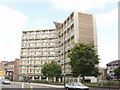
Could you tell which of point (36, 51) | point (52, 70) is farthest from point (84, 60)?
point (36, 51)

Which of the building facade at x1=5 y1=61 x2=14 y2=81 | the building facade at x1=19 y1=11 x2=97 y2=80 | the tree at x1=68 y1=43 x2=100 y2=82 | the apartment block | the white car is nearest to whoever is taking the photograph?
the white car

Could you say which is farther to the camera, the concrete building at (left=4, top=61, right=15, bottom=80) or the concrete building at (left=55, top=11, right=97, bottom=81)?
the concrete building at (left=4, top=61, right=15, bottom=80)

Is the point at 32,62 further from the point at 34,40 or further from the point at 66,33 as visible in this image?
the point at 66,33

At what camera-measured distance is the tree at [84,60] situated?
126ft

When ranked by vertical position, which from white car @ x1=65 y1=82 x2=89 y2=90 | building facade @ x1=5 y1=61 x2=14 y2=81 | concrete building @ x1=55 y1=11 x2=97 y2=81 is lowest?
building facade @ x1=5 y1=61 x2=14 y2=81

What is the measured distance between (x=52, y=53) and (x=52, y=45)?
4.05 m

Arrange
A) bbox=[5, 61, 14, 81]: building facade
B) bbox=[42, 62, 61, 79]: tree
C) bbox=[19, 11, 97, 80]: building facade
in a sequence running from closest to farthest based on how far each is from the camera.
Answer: bbox=[42, 62, 61, 79]: tree < bbox=[19, 11, 97, 80]: building facade < bbox=[5, 61, 14, 81]: building facade

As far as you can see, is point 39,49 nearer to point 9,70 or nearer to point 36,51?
point 36,51

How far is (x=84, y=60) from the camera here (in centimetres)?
3816

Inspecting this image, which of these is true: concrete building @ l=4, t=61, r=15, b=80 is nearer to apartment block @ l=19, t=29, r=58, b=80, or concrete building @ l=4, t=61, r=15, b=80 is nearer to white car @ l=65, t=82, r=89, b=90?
apartment block @ l=19, t=29, r=58, b=80

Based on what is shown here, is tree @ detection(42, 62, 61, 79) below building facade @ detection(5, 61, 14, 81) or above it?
above

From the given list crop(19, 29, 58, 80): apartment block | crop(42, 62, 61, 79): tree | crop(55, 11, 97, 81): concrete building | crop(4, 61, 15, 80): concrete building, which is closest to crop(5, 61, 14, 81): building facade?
crop(4, 61, 15, 80): concrete building

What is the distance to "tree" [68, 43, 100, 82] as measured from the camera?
38438 mm

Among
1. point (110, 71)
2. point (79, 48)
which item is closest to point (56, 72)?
point (79, 48)
